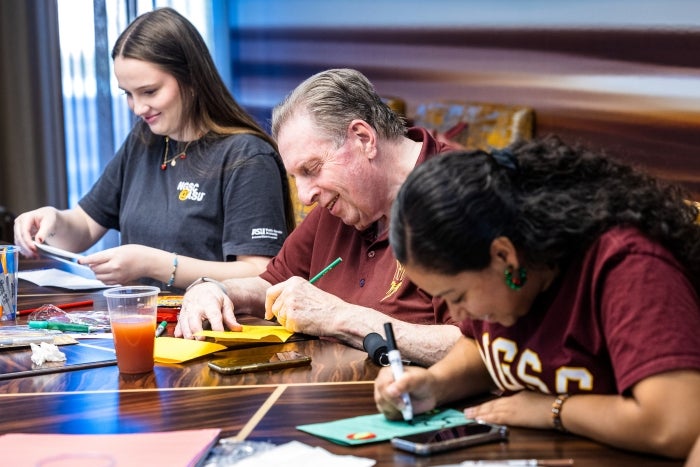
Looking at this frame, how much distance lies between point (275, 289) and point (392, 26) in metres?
2.90

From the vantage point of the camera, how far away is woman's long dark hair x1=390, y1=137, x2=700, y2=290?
1.24 meters


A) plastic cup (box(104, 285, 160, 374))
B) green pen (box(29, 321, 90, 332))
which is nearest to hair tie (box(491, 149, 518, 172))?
plastic cup (box(104, 285, 160, 374))

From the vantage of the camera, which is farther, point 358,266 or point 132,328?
point 358,266

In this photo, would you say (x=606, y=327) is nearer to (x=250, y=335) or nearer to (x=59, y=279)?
(x=250, y=335)

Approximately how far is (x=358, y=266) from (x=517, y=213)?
0.96 meters

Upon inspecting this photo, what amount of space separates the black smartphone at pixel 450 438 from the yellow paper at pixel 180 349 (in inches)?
25.7

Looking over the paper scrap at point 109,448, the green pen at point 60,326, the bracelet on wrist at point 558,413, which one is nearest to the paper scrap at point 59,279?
the green pen at point 60,326

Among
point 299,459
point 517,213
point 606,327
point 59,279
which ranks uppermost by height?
point 517,213

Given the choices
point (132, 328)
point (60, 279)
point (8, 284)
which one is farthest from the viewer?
point (60, 279)

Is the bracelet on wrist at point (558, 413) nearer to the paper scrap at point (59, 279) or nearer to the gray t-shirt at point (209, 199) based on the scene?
the gray t-shirt at point (209, 199)

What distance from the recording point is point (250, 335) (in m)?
1.92

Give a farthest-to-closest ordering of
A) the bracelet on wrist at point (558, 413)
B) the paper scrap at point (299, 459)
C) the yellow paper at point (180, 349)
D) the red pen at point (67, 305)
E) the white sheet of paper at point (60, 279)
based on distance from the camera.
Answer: the white sheet of paper at point (60, 279) → the red pen at point (67, 305) → the yellow paper at point (180, 349) → the bracelet on wrist at point (558, 413) → the paper scrap at point (299, 459)

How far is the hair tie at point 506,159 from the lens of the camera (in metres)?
1.30

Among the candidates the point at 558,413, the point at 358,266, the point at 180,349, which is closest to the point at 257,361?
the point at 180,349
